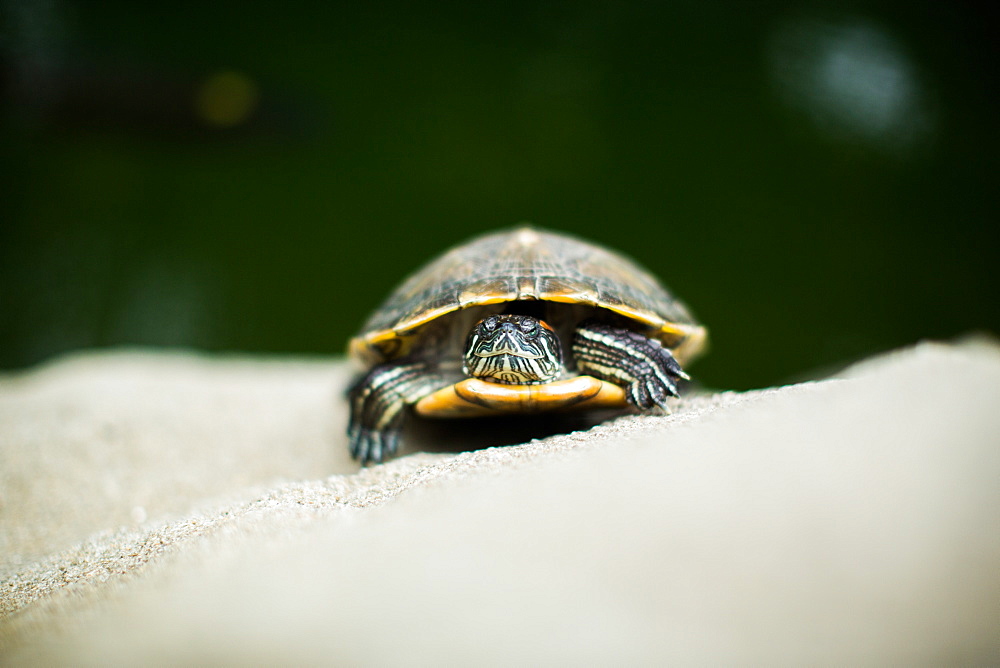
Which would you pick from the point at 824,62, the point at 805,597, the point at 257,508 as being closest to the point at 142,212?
the point at 257,508

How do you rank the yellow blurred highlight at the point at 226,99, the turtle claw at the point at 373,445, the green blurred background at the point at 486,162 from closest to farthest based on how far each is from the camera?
the turtle claw at the point at 373,445, the green blurred background at the point at 486,162, the yellow blurred highlight at the point at 226,99

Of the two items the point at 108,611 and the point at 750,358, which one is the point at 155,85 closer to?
the point at 108,611

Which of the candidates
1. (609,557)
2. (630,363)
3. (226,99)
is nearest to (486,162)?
(226,99)

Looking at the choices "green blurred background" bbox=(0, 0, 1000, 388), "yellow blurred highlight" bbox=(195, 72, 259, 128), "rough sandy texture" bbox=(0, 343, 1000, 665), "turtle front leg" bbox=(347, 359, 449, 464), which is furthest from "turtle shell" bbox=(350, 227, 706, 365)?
A: "yellow blurred highlight" bbox=(195, 72, 259, 128)

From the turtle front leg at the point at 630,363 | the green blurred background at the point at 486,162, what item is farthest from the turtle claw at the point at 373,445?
the green blurred background at the point at 486,162

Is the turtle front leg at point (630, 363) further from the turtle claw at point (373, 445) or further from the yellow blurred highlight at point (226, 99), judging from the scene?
the yellow blurred highlight at point (226, 99)

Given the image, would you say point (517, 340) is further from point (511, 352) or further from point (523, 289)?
point (523, 289)

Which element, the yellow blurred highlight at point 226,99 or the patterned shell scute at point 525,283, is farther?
the yellow blurred highlight at point 226,99
